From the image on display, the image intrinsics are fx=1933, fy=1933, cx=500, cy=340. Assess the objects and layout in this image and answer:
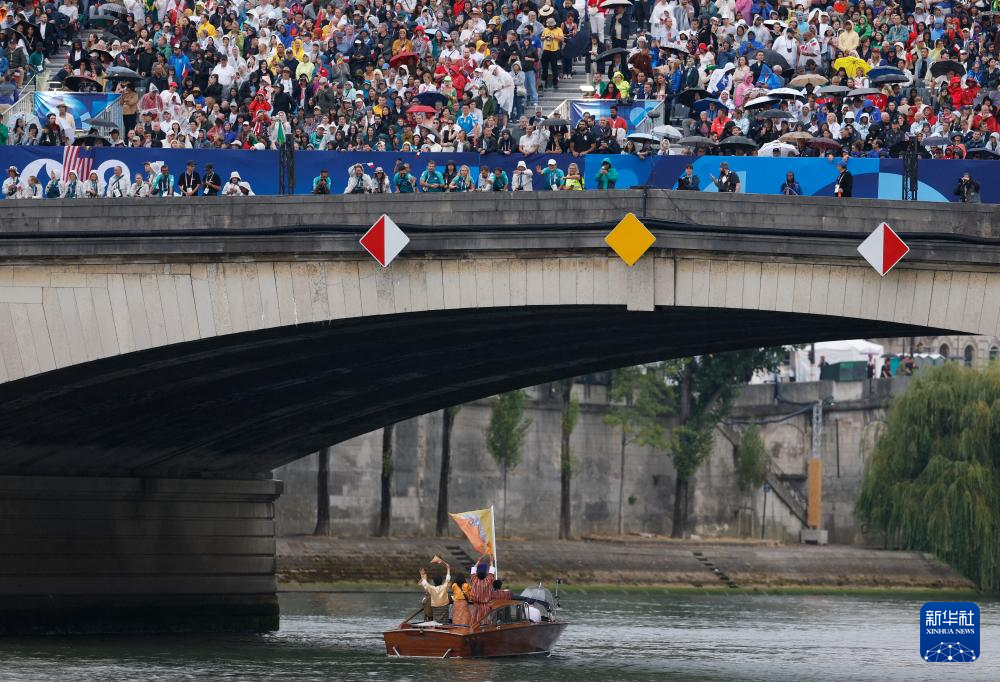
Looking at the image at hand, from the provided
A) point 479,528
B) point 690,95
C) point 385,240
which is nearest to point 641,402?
point 479,528

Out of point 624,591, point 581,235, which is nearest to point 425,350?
point 581,235

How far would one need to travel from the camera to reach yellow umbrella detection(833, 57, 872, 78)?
39250 millimetres

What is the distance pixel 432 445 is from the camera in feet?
288

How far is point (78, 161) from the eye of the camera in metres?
35.6

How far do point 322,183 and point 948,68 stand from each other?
43.2 ft

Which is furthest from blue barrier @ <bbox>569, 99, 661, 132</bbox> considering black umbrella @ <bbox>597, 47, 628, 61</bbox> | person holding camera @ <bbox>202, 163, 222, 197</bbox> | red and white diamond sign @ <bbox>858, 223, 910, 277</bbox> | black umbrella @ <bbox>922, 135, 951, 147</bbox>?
red and white diamond sign @ <bbox>858, 223, 910, 277</bbox>

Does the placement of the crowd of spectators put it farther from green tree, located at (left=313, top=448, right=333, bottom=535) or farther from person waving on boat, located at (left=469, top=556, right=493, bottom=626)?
green tree, located at (left=313, top=448, right=333, bottom=535)

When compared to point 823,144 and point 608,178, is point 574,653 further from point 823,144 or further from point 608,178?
point 823,144

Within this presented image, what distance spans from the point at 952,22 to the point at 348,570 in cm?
3865

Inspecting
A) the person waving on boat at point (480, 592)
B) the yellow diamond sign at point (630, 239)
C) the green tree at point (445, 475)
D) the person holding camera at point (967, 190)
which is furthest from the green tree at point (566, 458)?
the yellow diamond sign at point (630, 239)

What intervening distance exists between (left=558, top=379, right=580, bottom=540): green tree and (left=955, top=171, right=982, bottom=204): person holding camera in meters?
58.0

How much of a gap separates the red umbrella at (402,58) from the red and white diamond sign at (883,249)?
1541cm

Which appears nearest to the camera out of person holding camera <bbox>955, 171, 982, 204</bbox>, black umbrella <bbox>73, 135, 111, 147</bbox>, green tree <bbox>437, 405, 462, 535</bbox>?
person holding camera <bbox>955, 171, 982, 204</bbox>

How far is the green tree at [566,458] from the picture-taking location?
89.6 metres
